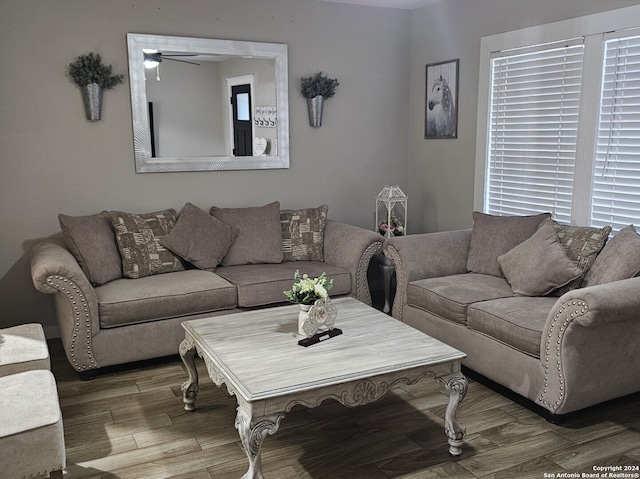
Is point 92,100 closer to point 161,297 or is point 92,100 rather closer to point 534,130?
point 161,297

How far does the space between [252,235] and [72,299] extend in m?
1.48

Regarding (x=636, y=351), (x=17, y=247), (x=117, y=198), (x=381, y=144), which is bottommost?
(x=636, y=351)

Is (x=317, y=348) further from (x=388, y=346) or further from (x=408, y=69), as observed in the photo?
(x=408, y=69)

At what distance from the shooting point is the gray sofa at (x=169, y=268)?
355cm

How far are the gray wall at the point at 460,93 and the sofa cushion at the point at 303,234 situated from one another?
44.9 inches

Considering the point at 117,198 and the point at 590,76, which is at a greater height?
the point at 590,76

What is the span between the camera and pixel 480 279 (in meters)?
3.96

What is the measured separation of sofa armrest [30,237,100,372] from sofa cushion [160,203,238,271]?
0.75 metres

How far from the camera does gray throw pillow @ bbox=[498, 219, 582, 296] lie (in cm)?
342

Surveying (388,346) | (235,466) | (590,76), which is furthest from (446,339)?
(590,76)

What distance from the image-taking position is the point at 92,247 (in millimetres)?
3896

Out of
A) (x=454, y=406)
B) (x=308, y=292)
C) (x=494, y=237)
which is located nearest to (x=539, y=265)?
(x=494, y=237)

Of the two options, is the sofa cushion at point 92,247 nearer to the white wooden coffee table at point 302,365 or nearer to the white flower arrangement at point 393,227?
the white wooden coffee table at point 302,365

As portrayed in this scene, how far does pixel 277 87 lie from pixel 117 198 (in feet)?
5.18
